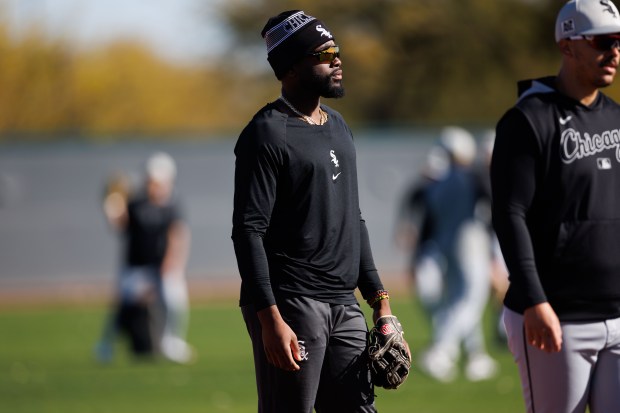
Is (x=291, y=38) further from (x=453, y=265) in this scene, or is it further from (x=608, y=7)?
(x=453, y=265)

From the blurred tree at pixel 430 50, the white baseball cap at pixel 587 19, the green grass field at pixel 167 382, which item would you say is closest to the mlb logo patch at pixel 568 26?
the white baseball cap at pixel 587 19

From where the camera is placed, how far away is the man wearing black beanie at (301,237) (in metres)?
5.24

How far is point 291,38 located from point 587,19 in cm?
133

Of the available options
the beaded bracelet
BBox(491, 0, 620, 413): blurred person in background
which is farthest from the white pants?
the beaded bracelet

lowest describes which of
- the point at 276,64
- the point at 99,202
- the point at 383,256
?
the point at 383,256

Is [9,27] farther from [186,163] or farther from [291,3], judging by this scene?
[186,163]

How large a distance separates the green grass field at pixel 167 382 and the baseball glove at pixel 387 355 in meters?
4.74

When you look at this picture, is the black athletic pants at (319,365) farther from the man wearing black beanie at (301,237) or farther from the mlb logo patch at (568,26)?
the mlb logo patch at (568,26)

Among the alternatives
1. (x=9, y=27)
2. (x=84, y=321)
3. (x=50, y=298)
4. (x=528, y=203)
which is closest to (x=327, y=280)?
(x=528, y=203)

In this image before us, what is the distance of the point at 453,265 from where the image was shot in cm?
1312

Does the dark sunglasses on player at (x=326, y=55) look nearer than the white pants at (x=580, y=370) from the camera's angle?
No

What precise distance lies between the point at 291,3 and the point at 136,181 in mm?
15877

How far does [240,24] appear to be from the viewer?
4553 centimetres

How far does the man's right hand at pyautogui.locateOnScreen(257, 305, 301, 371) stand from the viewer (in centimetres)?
515
